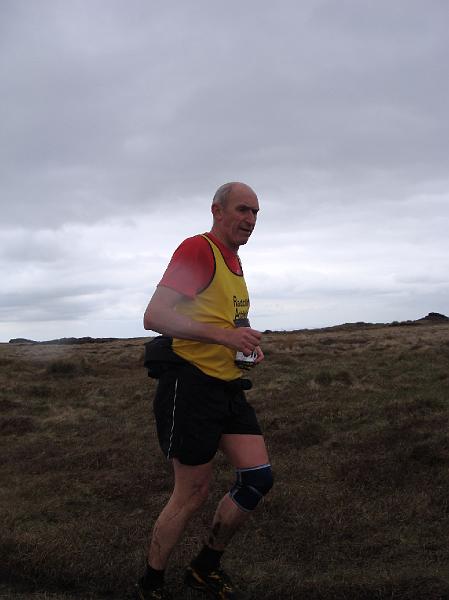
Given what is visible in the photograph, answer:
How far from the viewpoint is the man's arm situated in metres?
3.33

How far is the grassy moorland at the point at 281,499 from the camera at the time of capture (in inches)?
167

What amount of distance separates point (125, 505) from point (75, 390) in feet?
37.1

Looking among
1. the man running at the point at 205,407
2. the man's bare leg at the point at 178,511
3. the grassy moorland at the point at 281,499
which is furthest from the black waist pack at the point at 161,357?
the grassy moorland at the point at 281,499

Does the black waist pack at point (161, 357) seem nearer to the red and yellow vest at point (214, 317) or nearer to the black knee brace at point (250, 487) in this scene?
the red and yellow vest at point (214, 317)

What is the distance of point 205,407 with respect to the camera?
360 cm

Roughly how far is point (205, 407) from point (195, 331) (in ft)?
1.79

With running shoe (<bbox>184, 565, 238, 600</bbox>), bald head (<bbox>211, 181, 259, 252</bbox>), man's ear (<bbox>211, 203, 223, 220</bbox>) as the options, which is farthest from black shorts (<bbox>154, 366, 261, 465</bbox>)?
man's ear (<bbox>211, 203, 223, 220</bbox>)

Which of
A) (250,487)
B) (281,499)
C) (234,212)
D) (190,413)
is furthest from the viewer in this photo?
(281,499)

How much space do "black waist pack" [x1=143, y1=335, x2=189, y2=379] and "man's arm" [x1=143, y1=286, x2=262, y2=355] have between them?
30 centimetres

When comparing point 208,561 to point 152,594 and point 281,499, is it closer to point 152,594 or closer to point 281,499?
point 152,594

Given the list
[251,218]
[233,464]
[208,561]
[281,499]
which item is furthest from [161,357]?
[281,499]

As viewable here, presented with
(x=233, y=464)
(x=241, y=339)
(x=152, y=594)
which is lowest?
(x=152, y=594)

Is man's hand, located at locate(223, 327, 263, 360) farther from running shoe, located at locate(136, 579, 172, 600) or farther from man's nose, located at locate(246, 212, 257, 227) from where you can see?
running shoe, located at locate(136, 579, 172, 600)

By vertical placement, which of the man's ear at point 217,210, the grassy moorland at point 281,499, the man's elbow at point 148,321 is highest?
the man's ear at point 217,210
